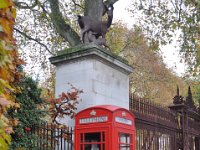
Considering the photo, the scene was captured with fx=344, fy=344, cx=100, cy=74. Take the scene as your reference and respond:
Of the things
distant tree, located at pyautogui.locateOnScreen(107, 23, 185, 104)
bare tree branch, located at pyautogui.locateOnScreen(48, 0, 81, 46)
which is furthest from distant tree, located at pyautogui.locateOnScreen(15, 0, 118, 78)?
distant tree, located at pyautogui.locateOnScreen(107, 23, 185, 104)

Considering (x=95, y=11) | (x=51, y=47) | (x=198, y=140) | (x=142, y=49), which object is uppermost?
(x=142, y=49)

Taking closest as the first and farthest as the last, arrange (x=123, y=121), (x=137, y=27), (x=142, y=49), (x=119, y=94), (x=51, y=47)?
(x=123, y=121) < (x=119, y=94) < (x=137, y=27) < (x=51, y=47) < (x=142, y=49)

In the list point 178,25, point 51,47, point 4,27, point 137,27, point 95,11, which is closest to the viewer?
point 4,27

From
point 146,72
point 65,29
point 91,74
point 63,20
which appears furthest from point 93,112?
point 146,72

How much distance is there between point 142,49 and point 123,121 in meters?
20.7

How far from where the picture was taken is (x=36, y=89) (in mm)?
6145

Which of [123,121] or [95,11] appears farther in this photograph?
[95,11]

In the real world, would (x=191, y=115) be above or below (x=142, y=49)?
below

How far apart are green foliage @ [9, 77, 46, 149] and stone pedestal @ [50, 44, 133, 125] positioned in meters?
1.06

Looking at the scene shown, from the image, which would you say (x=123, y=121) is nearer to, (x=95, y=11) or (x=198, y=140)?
(x=95, y=11)

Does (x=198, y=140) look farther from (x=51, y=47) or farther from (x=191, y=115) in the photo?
(x=51, y=47)

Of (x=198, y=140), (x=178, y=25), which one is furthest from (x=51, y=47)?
(x=198, y=140)

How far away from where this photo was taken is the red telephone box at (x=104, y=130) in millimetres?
5379

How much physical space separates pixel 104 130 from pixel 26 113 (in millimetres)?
1376
